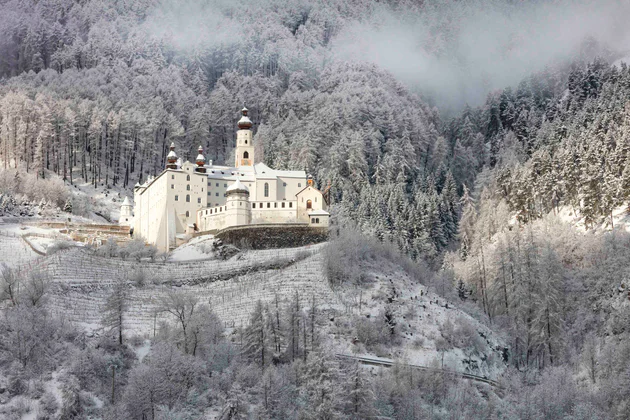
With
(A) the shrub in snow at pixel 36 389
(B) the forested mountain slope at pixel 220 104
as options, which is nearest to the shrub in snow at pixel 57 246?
(A) the shrub in snow at pixel 36 389

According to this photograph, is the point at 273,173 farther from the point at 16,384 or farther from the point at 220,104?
the point at 16,384

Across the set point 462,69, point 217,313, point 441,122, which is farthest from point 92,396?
point 462,69

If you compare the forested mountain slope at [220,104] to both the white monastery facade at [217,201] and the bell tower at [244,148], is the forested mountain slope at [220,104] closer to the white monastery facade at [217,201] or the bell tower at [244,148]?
the bell tower at [244,148]

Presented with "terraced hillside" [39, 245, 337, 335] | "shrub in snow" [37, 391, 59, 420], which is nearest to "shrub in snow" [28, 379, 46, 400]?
"shrub in snow" [37, 391, 59, 420]

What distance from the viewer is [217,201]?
100062 millimetres

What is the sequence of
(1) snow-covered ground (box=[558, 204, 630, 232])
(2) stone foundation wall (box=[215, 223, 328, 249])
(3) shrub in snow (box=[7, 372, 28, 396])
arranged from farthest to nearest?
1. (1) snow-covered ground (box=[558, 204, 630, 232])
2. (2) stone foundation wall (box=[215, 223, 328, 249])
3. (3) shrub in snow (box=[7, 372, 28, 396])

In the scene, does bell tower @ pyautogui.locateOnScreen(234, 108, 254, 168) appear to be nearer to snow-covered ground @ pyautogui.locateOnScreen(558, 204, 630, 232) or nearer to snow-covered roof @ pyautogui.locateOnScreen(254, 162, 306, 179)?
snow-covered roof @ pyautogui.locateOnScreen(254, 162, 306, 179)

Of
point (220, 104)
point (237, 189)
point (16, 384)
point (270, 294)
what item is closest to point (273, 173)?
point (237, 189)

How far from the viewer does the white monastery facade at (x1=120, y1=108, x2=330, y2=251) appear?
94481 mm

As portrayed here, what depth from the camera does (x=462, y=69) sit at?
18750 cm

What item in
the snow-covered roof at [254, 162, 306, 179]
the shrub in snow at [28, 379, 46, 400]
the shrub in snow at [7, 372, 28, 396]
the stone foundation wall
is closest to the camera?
the shrub in snow at [28, 379, 46, 400]

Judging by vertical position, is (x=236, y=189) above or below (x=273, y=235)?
above

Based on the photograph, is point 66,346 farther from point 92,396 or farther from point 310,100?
point 310,100

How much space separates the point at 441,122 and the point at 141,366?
98.0 metres
